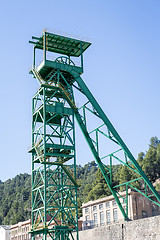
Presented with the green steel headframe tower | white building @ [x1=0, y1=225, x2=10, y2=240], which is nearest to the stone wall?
the green steel headframe tower

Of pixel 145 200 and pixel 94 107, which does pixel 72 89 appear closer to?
pixel 94 107

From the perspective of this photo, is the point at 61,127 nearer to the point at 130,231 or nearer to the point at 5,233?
the point at 130,231

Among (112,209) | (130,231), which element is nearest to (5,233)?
(112,209)

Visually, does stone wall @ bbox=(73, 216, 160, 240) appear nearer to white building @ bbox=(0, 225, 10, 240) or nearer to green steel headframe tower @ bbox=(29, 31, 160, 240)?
green steel headframe tower @ bbox=(29, 31, 160, 240)

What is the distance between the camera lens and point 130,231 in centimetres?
3184

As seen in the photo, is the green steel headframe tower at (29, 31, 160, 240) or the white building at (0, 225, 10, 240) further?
the white building at (0, 225, 10, 240)

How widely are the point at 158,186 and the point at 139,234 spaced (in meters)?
40.9

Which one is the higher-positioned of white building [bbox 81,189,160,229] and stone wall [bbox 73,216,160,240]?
white building [bbox 81,189,160,229]

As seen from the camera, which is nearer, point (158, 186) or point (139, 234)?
point (139, 234)

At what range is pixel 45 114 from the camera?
120ft

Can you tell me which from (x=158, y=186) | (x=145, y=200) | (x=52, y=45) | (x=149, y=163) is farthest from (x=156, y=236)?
(x=149, y=163)

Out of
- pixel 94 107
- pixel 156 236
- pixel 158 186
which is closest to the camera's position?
pixel 156 236

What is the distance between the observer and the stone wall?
29.3 meters

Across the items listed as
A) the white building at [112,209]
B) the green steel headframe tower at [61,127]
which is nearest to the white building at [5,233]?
the white building at [112,209]
